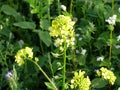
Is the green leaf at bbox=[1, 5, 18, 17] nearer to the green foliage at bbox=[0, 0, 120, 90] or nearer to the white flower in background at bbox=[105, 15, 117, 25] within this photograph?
the green foliage at bbox=[0, 0, 120, 90]

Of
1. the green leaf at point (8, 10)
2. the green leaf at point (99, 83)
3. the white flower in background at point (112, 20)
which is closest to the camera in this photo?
the green leaf at point (99, 83)

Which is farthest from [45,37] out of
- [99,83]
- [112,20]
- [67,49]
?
[99,83]

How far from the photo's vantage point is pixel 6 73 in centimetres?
281

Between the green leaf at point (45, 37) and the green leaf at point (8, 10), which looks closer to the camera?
the green leaf at point (45, 37)

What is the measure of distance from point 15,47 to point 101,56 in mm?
Result: 664

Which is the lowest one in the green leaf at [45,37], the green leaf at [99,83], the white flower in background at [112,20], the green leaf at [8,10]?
the green leaf at [99,83]

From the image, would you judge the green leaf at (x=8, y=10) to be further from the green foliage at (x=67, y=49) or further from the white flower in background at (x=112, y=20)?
the white flower in background at (x=112, y=20)

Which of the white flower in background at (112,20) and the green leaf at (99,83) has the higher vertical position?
the white flower in background at (112,20)

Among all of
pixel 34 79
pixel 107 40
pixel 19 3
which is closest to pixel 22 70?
pixel 34 79

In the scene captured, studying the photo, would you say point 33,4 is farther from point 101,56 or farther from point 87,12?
point 101,56

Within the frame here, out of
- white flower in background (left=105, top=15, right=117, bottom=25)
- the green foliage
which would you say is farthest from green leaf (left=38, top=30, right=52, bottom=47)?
white flower in background (left=105, top=15, right=117, bottom=25)

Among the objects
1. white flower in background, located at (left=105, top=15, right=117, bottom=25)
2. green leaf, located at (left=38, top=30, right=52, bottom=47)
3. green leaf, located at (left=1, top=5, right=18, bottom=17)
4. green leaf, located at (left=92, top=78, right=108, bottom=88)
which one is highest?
green leaf, located at (left=1, top=5, right=18, bottom=17)

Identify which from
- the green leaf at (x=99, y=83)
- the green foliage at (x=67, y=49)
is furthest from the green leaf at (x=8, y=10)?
the green leaf at (x=99, y=83)

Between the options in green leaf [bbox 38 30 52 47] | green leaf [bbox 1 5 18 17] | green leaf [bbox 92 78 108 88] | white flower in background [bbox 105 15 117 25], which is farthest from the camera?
green leaf [bbox 1 5 18 17]
